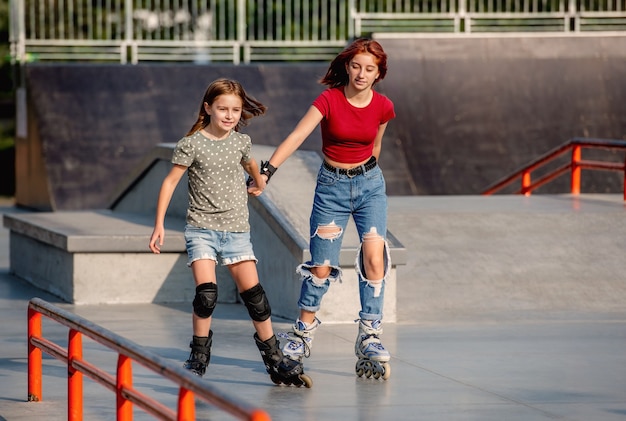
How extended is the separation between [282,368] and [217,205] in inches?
38.0

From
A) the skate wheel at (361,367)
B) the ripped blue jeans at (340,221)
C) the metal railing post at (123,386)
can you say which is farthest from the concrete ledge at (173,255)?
the metal railing post at (123,386)

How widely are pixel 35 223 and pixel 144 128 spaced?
33.1ft

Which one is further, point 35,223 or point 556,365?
point 35,223

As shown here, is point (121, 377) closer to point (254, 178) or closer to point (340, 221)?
point (254, 178)

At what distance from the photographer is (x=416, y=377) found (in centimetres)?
735

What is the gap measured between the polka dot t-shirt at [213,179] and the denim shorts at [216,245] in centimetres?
3

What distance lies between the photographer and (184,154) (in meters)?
6.88

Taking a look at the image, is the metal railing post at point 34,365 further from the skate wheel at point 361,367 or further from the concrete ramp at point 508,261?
the concrete ramp at point 508,261

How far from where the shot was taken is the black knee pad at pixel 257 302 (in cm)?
703

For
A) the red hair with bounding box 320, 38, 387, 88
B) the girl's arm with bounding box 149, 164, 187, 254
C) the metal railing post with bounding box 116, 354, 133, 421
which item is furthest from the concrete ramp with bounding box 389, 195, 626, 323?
the metal railing post with bounding box 116, 354, 133, 421

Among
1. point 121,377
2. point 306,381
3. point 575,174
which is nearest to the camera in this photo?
point 121,377

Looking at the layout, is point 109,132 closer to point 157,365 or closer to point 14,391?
point 14,391

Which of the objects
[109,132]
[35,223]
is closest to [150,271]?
[35,223]

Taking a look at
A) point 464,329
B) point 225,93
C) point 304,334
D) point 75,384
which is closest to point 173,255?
point 464,329
